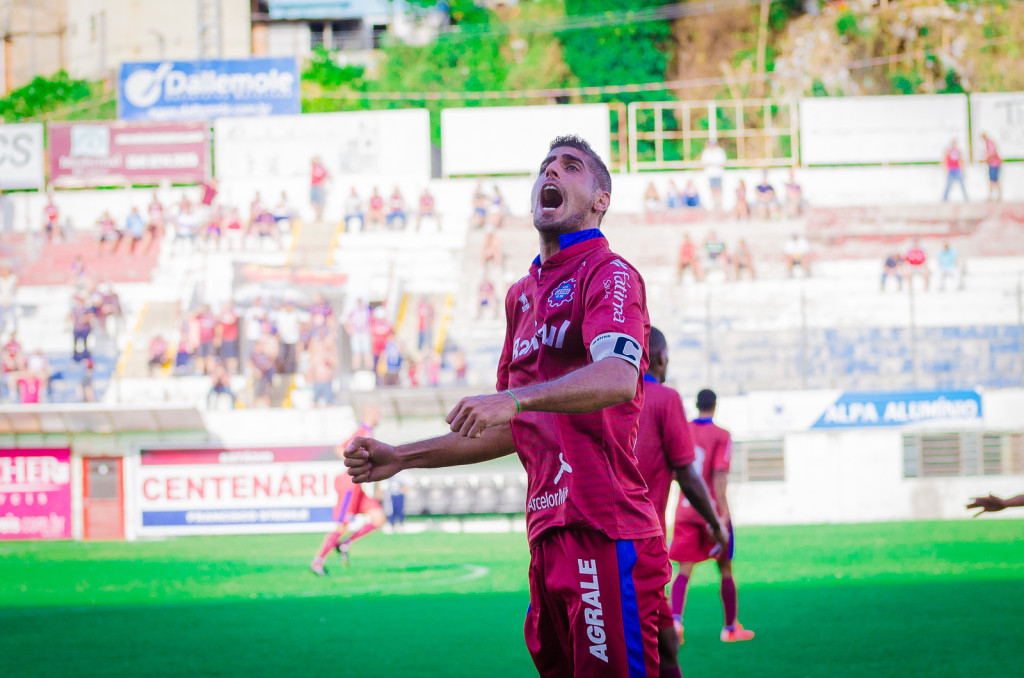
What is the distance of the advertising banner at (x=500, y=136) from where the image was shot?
33656 millimetres

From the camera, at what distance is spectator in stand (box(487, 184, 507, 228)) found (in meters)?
32.0

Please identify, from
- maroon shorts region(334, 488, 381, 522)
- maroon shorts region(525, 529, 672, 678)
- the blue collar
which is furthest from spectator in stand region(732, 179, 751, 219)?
maroon shorts region(525, 529, 672, 678)

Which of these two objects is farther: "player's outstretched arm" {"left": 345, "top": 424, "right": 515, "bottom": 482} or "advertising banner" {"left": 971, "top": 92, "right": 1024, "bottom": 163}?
"advertising banner" {"left": 971, "top": 92, "right": 1024, "bottom": 163}

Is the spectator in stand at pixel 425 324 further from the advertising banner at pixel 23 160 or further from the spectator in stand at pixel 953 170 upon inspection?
the spectator in stand at pixel 953 170

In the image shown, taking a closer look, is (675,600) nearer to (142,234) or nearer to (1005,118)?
(142,234)

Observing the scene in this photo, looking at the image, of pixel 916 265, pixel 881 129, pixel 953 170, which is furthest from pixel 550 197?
pixel 881 129

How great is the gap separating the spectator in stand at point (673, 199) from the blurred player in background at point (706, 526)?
76.5 feet

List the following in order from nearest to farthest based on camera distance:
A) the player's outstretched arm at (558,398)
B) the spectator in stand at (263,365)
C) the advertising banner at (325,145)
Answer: the player's outstretched arm at (558,398) < the spectator in stand at (263,365) < the advertising banner at (325,145)

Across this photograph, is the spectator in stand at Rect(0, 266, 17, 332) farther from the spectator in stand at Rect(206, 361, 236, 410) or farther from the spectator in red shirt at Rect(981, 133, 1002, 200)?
the spectator in red shirt at Rect(981, 133, 1002, 200)

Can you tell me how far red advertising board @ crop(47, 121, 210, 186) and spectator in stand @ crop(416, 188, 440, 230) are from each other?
6932 millimetres

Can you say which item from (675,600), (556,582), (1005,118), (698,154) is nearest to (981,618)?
(675,600)

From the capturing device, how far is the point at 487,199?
32469 millimetres

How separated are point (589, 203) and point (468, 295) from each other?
1056 inches

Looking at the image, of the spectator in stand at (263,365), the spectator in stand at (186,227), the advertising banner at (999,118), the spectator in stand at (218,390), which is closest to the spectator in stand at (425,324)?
the spectator in stand at (263,365)
